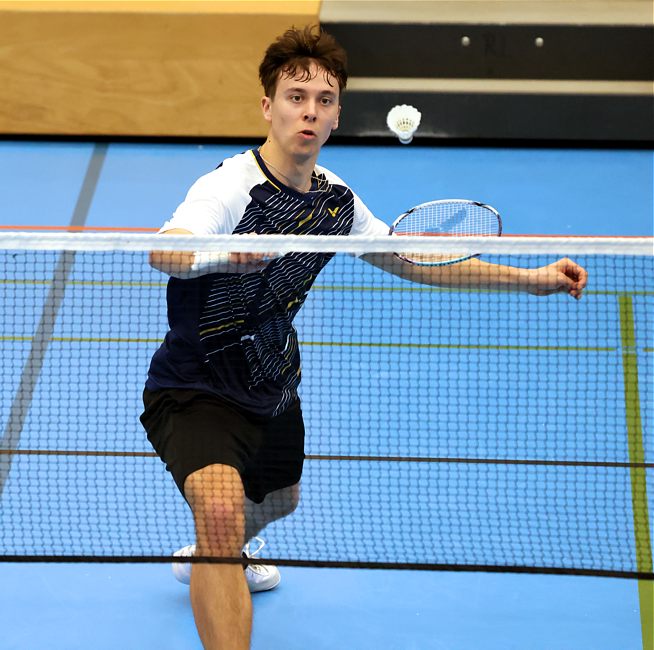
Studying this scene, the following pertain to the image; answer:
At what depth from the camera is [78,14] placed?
8.14 metres

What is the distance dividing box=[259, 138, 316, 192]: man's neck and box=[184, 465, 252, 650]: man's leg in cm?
104

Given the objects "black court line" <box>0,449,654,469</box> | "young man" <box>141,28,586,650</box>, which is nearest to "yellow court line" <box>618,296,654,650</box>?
"black court line" <box>0,449,654,469</box>

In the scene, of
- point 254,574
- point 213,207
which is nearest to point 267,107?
point 213,207

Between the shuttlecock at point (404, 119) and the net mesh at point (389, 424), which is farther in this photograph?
the shuttlecock at point (404, 119)

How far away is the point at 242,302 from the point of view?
12.0 ft

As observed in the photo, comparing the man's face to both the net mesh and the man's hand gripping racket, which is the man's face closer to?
the net mesh

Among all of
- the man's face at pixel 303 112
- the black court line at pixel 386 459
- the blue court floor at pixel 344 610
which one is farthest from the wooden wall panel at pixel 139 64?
the man's face at pixel 303 112

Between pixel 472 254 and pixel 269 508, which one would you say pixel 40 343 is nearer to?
pixel 269 508

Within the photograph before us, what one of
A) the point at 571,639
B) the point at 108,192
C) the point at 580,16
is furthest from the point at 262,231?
the point at 580,16

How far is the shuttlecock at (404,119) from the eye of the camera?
7918mm

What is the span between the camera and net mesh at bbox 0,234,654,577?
14.8ft

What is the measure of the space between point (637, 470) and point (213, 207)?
8.55 feet

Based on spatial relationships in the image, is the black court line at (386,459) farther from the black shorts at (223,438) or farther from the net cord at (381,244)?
the net cord at (381,244)

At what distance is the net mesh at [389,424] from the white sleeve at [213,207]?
17 centimetres
